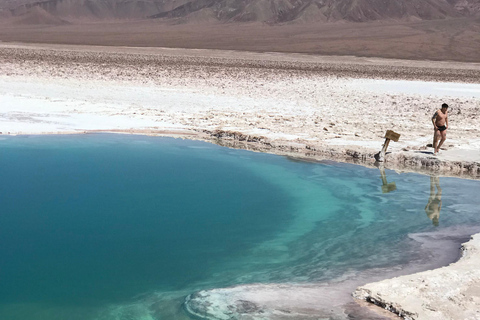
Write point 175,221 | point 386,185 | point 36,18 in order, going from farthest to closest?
1. point 36,18
2. point 386,185
3. point 175,221

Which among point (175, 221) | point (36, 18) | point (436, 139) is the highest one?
point (36, 18)

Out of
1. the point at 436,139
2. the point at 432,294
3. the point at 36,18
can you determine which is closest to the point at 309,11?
the point at 36,18

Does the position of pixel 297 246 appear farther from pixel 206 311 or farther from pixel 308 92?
pixel 308 92

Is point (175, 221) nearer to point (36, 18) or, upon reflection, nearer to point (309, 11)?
point (309, 11)

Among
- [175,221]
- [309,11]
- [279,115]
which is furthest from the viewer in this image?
[309,11]

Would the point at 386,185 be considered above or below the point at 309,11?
below

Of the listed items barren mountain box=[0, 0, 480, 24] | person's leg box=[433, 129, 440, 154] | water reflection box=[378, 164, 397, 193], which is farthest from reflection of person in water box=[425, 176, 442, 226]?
barren mountain box=[0, 0, 480, 24]

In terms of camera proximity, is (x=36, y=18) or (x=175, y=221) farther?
(x=36, y=18)
